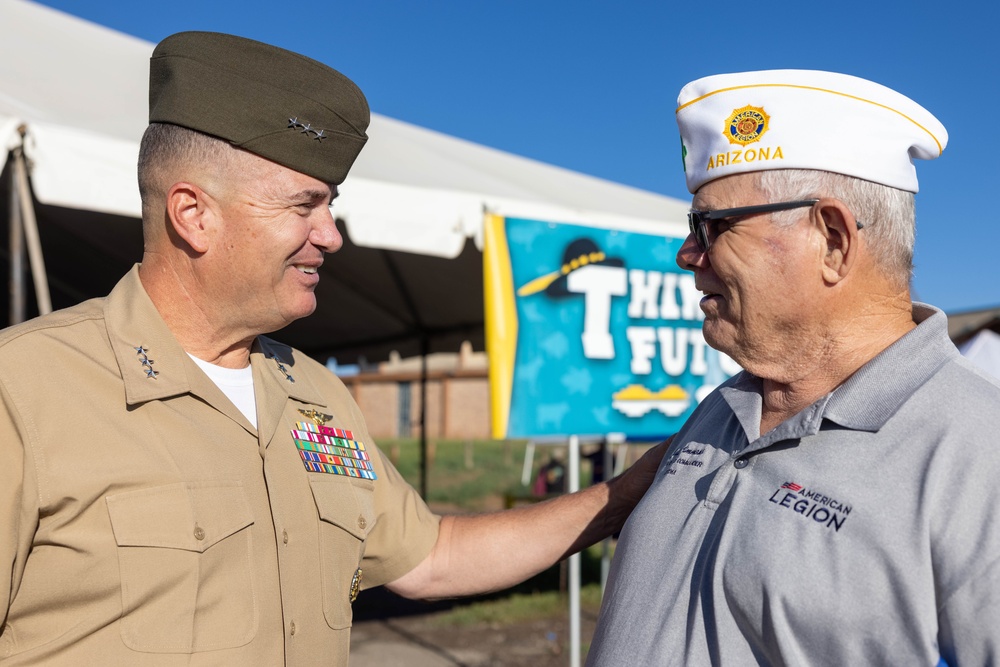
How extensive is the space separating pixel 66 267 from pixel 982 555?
637cm

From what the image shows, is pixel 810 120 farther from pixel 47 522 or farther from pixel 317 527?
pixel 47 522

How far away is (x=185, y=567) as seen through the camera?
1.47m

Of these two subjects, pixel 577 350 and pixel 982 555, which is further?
pixel 577 350

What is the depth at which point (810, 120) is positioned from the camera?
1.40 m

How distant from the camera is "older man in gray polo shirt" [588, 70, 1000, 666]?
1.12 m

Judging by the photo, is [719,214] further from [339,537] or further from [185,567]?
[185,567]

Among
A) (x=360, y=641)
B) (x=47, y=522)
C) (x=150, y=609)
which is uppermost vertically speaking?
(x=47, y=522)

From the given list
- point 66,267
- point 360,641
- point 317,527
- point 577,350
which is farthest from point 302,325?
point 317,527

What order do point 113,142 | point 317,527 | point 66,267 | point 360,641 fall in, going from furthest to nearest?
point 66,267 → point 360,641 → point 113,142 → point 317,527

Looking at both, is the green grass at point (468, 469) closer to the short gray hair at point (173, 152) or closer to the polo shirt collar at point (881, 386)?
the short gray hair at point (173, 152)

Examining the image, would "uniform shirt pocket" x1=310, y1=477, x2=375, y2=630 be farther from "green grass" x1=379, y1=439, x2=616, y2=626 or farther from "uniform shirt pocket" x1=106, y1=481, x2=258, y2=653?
"green grass" x1=379, y1=439, x2=616, y2=626

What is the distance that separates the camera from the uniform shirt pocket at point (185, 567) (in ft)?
4.63

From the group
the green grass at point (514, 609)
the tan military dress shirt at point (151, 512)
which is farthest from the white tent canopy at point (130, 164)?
the green grass at point (514, 609)

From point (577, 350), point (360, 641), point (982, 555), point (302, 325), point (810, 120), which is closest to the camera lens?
point (982, 555)
